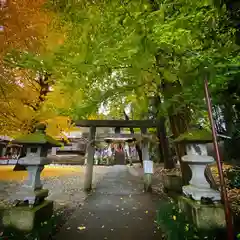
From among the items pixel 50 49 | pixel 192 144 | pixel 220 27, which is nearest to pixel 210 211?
pixel 192 144

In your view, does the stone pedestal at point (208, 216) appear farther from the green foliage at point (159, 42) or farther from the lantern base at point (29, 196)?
the lantern base at point (29, 196)

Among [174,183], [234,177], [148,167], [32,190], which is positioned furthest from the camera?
[148,167]

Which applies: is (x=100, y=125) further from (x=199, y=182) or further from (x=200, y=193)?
(x=200, y=193)

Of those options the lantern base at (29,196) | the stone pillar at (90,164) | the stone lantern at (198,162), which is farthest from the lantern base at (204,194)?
the stone pillar at (90,164)

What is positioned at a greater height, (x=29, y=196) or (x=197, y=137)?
(x=197, y=137)

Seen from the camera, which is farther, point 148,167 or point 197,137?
point 148,167

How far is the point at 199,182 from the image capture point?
4.81 meters

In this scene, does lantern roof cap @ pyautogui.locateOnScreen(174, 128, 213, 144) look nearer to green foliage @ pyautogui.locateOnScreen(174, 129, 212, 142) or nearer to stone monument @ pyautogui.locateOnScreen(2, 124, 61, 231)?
green foliage @ pyautogui.locateOnScreen(174, 129, 212, 142)

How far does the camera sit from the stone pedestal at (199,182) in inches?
181

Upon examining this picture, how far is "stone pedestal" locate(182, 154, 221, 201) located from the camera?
4609 mm

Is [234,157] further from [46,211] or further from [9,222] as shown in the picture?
[9,222]

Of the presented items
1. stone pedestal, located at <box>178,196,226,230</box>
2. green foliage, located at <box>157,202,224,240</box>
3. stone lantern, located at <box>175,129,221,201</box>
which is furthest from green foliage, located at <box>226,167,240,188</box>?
stone pedestal, located at <box>178,196,226,230</box>

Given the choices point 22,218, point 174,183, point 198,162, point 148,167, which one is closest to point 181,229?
point 198,162

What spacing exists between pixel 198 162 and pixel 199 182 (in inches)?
18.4
